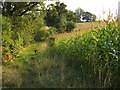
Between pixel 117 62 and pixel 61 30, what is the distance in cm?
1858

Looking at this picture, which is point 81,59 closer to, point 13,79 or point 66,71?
point 66,71

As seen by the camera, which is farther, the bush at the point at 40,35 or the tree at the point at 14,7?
the bush at the point at 40,35

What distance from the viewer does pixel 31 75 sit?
4586 mm

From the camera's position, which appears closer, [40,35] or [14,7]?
[14,7]

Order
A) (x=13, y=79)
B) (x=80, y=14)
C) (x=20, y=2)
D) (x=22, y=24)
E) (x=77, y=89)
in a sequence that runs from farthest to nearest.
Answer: (x=80, y=14) < (x=22, y=24) < (x=20, y=2) < (x=13, y=79) < (x=77, y=89)

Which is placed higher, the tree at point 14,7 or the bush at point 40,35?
the tree at point 14,7

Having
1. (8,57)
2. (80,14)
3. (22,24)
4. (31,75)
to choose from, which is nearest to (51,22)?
(22,24)

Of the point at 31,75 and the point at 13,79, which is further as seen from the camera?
the point at 31,75

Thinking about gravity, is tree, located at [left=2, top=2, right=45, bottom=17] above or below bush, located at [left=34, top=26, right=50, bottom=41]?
above

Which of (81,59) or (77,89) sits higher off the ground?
(81,59)

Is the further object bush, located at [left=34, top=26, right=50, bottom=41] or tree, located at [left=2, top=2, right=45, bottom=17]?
bush, located at [left=34, top=26, right=50, bottom=41]

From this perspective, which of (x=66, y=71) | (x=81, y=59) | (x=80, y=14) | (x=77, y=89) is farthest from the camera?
(x=80, y=14)

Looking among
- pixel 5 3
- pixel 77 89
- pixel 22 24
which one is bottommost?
pixel 77 89

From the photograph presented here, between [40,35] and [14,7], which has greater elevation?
[14,7]
